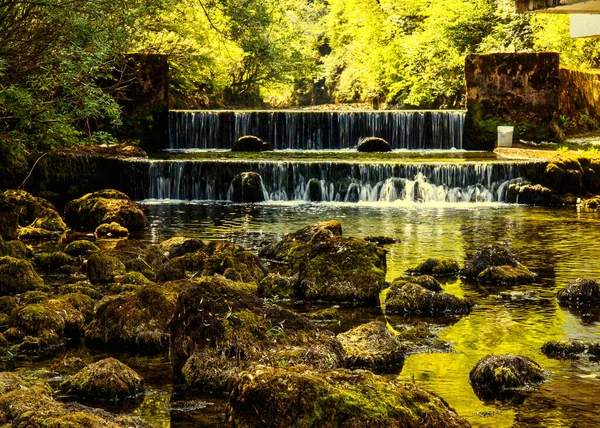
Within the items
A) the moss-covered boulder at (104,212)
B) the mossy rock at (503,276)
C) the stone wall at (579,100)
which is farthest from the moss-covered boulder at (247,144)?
the mossy rock at (503,276)

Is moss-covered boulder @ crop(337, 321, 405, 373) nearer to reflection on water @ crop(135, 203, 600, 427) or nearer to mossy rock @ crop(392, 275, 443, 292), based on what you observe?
reflection on water @ crop(135, 203, 600, 427)

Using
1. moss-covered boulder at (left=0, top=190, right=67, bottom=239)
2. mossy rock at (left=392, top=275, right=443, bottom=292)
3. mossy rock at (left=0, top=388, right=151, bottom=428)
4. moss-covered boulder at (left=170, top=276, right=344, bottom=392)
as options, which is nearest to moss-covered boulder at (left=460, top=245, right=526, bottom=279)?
mossy rock at (left=392, top=275, right=443, bottom=292)

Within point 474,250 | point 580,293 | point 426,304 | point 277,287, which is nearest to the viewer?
point 426,304

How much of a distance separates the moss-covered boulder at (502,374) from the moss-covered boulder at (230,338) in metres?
1.30

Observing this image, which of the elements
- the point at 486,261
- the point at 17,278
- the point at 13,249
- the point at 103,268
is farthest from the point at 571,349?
the point at 13,249

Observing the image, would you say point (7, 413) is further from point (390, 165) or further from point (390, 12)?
point (390, 12)

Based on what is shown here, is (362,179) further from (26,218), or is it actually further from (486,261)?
(486,261)

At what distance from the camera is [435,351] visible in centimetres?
1132

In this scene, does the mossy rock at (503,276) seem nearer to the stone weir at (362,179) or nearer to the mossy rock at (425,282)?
the mossy rock at (425,282)

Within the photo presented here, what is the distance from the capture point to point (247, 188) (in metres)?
27.5

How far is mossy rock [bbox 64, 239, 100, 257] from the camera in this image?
18.5 meters

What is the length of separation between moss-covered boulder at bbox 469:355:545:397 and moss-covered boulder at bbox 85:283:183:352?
3.42 metres

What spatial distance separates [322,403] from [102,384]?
3192 millimetres

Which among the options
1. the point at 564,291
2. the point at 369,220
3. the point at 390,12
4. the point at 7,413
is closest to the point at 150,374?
the point at 7,413
